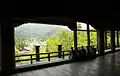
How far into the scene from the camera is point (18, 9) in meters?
3.13

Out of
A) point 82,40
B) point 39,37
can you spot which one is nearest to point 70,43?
point 82,40

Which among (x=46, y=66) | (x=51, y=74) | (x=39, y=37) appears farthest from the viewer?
(x=39, y=37)

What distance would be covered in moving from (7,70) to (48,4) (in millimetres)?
3388

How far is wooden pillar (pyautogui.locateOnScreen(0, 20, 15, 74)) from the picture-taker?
557 centimetres

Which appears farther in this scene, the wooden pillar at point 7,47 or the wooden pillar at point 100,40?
the wooden pillar at point 100,40

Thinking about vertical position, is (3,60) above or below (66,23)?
below

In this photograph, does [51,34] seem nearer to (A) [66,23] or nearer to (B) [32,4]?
(A) [66,23]

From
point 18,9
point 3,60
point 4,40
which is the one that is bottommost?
point 3,60

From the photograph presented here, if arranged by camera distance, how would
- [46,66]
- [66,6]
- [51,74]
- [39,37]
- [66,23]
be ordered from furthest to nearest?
[39,37] < [66,23] < [46,66] < [51,74] < [66,6]

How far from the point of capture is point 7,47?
18.8 ft

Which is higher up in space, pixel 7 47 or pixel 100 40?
pixel 100 40

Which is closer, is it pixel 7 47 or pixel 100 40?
pixel 7 47

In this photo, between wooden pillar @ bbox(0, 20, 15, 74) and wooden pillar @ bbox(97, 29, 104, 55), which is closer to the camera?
wooden pillar @ bbox(0, 20, 15, 74)

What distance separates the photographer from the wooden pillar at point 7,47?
219 inches
